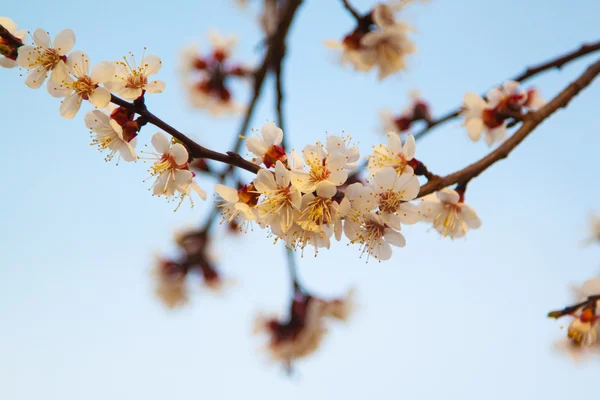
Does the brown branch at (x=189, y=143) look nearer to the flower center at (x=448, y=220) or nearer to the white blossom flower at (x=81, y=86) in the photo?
the white blossom flower at (x=81, y=86)

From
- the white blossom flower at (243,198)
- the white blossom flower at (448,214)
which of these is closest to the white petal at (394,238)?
the white blossom flower at (448,214)

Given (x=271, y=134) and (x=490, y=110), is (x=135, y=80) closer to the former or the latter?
(x=271, y=134)

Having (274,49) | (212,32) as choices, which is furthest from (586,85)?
(212,32)

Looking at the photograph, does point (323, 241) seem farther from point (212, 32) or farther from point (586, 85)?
point (212, 32)

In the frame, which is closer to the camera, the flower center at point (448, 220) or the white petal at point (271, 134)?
the white petal at point (271, 134)

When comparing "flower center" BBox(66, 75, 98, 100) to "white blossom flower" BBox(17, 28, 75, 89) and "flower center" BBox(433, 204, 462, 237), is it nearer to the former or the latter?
"white blossom flower" BBox(17, 28, 75, 89)

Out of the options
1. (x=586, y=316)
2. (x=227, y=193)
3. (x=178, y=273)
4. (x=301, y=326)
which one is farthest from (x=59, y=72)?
(x=178, y=273)
